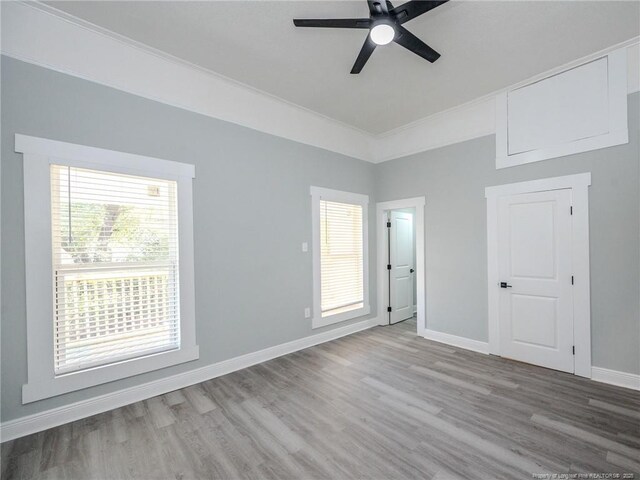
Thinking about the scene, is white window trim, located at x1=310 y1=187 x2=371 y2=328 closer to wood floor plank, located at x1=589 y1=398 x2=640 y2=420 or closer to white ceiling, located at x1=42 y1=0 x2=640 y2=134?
white ceiling, located at x1=42 y1=0 x2=640 y2=134

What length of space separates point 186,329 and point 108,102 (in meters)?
2.24

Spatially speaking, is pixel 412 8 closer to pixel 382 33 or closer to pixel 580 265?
pixel 382 33

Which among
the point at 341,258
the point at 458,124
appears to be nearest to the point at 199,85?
the point at 341,258

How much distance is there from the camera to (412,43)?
89.4 inches

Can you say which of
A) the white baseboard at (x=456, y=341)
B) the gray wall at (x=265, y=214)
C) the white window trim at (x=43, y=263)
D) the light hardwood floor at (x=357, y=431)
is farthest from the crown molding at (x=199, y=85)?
the light hardwood floor at (x=357, y=431)

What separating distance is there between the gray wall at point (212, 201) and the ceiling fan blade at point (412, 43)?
192 centimetres

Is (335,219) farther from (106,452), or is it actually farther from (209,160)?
(106,452)

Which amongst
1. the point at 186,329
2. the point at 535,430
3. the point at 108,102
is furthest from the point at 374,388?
the point at 108,102

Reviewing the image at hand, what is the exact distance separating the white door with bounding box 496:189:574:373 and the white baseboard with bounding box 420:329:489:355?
0.23 metres

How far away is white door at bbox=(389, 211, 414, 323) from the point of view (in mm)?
5078

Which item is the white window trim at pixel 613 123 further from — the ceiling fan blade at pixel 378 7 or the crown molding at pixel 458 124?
the ceiling fan blade at pixel 378 7

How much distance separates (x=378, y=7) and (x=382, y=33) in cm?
17

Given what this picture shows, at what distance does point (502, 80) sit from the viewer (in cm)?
330

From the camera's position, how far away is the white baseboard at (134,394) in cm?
216
